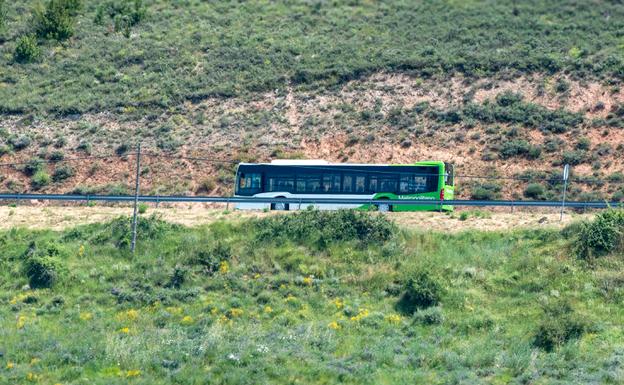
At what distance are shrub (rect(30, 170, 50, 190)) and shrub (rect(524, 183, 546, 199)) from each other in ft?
81.9

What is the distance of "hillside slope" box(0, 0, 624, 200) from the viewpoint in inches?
2517

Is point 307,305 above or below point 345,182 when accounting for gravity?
below

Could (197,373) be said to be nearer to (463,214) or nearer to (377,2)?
(463,214)

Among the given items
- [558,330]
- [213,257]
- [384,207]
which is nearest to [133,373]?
[213,257]

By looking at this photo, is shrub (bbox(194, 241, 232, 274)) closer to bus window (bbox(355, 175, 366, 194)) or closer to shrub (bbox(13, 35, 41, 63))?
bus window (bbox(355, 175, 366, 194))

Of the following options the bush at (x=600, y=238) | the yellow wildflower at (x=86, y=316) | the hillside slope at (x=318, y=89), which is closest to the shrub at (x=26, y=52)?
the hillside slope at (x=318, y=89)

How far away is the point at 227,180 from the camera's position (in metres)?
62.4

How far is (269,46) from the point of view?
254 feet

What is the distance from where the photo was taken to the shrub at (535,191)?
58938mm

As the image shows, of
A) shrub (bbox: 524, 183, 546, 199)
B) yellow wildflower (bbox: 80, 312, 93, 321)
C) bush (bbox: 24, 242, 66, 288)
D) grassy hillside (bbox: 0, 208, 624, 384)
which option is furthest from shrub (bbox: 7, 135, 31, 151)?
yellow wildflower (bbox: 80, 312, 93, 321)

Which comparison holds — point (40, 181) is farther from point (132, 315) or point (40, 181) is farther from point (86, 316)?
point (132, 315)

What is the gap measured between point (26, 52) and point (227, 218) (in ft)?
113

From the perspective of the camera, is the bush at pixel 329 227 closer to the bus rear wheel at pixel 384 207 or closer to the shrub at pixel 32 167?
the bus rear wheel at pixel 384 207

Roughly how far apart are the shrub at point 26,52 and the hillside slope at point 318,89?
0.26 meters
